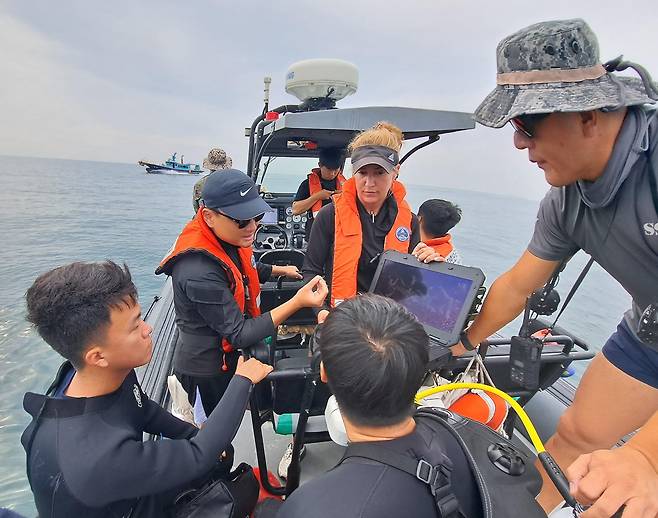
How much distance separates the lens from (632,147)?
930 mm

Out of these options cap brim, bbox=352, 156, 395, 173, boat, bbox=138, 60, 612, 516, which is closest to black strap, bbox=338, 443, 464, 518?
boat, bbox=138, 60, 612, 516

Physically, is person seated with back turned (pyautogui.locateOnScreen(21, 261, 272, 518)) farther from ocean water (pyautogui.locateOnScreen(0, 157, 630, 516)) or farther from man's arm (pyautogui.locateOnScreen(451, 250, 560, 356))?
man's arm (pyautogui.locateOnScreen(451, 250, 560, 356))

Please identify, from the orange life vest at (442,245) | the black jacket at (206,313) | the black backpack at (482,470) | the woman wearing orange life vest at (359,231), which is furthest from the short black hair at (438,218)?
the black backpack at (482,470)

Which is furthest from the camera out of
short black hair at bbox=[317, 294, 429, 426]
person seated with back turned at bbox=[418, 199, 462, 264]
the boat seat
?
person seated with back turned at bbox=[418, 199, 462, 264]

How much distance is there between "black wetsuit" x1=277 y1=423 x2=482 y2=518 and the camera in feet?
2.29

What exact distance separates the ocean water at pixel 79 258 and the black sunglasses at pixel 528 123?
142cm

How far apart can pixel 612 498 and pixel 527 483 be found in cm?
18

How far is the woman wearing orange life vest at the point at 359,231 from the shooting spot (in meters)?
2.10

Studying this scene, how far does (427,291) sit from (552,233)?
50cm

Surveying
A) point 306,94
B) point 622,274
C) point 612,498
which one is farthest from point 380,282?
point 306,94

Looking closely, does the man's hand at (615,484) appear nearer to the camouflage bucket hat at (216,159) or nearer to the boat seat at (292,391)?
the boat seat at (292,391)

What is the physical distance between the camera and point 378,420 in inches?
32.7

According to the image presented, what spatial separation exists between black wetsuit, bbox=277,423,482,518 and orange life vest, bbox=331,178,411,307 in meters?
1.35

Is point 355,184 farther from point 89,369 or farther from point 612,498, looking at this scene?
point 612,498
